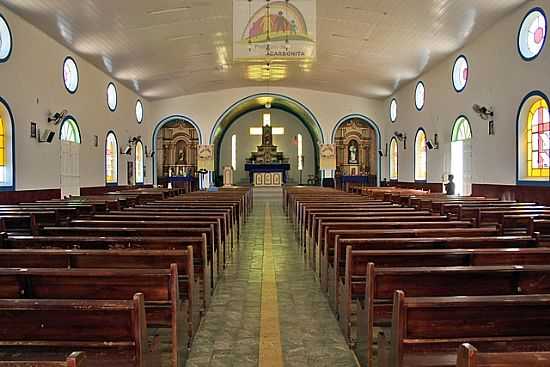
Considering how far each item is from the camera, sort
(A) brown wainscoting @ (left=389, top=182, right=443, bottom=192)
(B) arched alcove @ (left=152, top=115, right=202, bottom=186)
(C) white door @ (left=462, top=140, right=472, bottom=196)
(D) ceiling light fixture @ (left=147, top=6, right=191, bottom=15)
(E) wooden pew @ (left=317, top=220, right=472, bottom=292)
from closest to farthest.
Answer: (E) wooden pew @ (left=317, top=220, right=472, bottom=292)
(D) ceiling light fixture @ (left=147, top=6, right=191, bottom=15)
(C) white door @ (left=462, top=140, right=472, bottom=196)
(A) brown wainscoting @ (left=389, top=182, right=443, bottom=192)
(B) arched alcove @ (left=152, top=115, right=202, bottom=186)

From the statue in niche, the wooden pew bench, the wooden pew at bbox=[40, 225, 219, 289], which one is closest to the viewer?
the wooden pew bench

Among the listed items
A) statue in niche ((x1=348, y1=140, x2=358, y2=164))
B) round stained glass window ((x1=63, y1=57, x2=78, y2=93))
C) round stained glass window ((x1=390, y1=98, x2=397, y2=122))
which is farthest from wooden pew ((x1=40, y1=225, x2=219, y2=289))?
statue in niche ((x1=348, y1=140, x2=358, y2=164))

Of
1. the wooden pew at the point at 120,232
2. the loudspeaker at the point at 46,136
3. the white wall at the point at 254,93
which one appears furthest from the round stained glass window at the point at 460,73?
the wooden pew at the point at 120,232

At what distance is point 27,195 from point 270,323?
8698mm

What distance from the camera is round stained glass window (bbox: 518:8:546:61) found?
32.4 ft

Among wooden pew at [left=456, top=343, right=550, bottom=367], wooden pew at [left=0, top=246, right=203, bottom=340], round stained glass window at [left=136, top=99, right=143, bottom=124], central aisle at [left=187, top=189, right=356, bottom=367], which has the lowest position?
central aisle at [left=187, top=189, right=356, bottom=367]

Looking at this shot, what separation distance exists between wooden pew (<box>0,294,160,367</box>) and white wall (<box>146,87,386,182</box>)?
21189mm

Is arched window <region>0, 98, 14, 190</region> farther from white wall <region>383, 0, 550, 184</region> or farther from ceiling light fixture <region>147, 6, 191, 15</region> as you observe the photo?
white wall <region>383, 0, 550, 184</region>

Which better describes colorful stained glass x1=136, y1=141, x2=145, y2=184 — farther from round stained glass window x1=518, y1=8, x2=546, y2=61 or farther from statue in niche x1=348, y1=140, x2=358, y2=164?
round stained glass window x1=518, y1=8, x2=546, y2=61

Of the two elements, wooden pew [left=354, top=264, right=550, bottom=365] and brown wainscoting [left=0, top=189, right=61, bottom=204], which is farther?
brown wainscoting [left=0, top=189, right=61, bottom=204]

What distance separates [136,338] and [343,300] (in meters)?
2.05

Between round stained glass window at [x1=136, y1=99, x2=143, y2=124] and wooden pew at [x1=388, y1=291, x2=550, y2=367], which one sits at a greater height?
round stained glass window at [x1=136, y1=99, x2=143, y2=124]

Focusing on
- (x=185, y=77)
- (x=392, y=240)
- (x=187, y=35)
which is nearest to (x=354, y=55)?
(x=187, y=35)

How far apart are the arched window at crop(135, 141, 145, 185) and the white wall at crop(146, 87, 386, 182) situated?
6.53 feet
